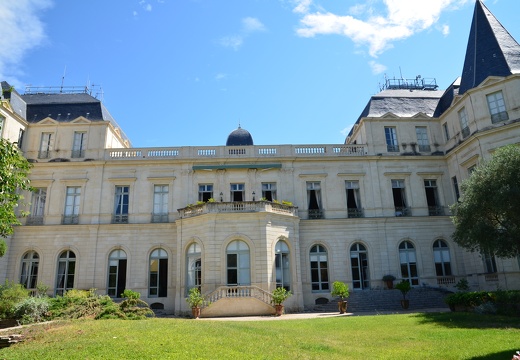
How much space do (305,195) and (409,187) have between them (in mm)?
7215

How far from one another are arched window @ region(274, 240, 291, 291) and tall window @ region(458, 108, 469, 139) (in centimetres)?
1345

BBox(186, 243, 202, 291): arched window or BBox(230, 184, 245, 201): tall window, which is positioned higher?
BBox(230, 184, 245, 201): tall window

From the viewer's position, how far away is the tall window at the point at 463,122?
25125mm

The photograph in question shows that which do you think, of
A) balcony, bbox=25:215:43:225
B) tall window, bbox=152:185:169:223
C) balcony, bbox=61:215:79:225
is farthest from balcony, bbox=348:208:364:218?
balcony, bbox=25:215:43:225

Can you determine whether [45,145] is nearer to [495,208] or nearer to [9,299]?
[9,299]

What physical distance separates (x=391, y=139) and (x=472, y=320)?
16516mm

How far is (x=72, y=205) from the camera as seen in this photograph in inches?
1034

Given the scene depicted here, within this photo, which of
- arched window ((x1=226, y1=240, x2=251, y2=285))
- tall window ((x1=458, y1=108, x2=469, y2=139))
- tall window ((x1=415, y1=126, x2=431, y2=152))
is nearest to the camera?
arched window ((x1=226, y1=240, x2=251, y2=285))

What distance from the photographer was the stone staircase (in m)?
22.0

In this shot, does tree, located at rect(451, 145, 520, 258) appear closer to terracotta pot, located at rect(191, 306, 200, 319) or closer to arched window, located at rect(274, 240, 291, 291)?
arched window, located at rect(274, 240, 291, 291)

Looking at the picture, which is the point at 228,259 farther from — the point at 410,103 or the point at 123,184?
the point at 410,103

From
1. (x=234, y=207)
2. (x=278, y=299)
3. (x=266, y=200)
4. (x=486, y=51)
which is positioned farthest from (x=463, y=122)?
(x=278, y=299)

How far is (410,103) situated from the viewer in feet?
98.0

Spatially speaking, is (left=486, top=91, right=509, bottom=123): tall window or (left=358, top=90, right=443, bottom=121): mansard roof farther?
(left=358, top=90, right=443, bottom=121): mansard roof
